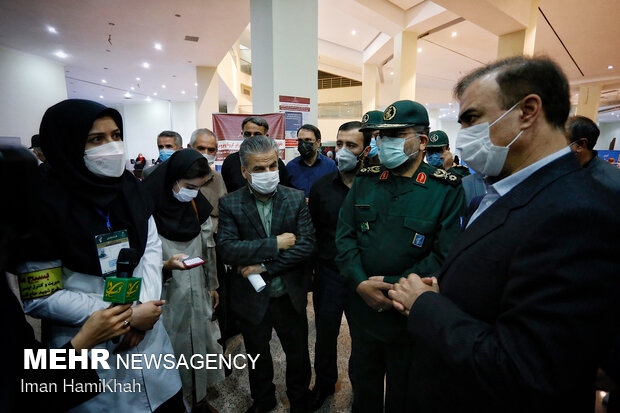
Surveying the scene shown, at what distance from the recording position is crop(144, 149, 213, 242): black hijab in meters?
1.75

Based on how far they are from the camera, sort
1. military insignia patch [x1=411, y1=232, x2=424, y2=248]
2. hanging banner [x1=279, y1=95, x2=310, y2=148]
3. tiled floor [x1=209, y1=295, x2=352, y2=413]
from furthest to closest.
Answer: hanging banner [x1=279, y1=95, x2=310, y2=148] < tiled floor [x1=209, y1=295, x2=352, y2=413] < military insignia patch [x1=411, y1=232, x2=424, y2=248]

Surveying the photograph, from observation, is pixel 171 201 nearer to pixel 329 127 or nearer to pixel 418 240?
pixel 418 240

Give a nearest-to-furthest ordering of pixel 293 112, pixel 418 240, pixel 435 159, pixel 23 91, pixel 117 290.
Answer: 1. pixel 117 290
2. pixel 418 240
3. pixel 435 159
4. pixel 293 112
5. pixel 23 91

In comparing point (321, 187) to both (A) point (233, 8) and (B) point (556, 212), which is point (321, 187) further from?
(A) point (233, 8)

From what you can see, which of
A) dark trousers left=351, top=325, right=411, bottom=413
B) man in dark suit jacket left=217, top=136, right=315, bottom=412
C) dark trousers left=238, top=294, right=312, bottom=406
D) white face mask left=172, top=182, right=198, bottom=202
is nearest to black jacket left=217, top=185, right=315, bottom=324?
man in dark suit jacket left=217, top=136, right=315, bottom=412

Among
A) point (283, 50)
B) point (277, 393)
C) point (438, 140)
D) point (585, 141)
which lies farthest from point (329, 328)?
point (283, 50)

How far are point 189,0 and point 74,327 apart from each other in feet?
21.0

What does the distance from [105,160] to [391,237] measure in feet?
4.57

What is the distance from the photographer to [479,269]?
2.59 ft

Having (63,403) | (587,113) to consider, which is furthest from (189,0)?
(587,113)

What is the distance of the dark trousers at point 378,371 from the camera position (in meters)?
1.43

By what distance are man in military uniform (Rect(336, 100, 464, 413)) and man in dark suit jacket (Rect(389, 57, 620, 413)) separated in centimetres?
41

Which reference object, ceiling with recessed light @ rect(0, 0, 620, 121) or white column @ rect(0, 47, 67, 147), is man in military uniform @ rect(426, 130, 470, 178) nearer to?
ceiling with recessed light @ rect(0, 0, 620, 121)

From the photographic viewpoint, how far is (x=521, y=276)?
66 centimetres
